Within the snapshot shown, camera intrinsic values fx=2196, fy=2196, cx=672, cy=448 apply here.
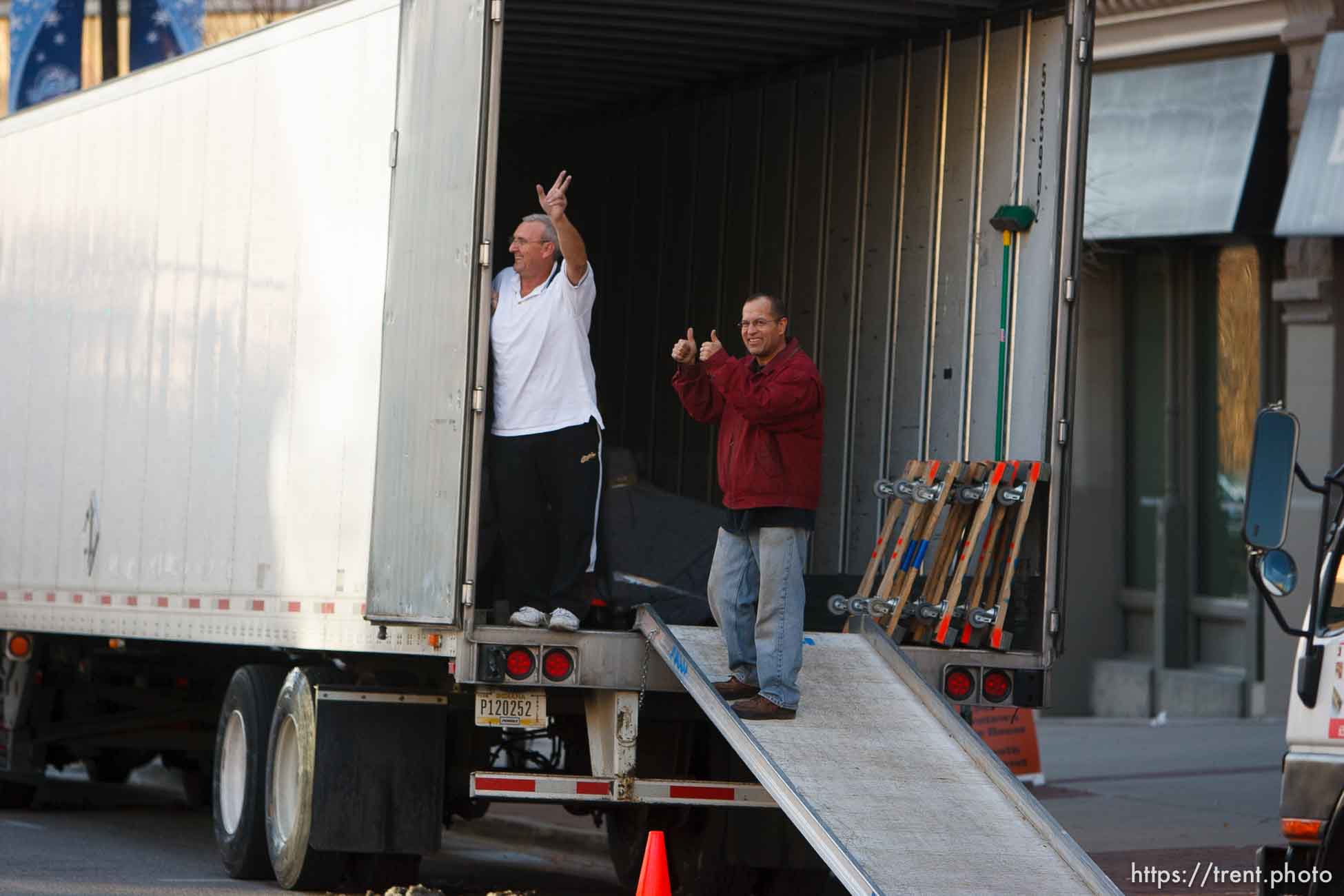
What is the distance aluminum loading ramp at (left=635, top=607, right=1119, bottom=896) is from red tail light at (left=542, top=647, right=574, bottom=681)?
0.34 meters

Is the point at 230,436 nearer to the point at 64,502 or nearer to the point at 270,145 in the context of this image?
the point at 270,145

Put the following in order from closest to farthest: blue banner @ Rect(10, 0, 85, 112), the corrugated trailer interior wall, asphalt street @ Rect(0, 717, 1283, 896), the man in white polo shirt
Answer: the man in white polo shirt
the corrugated trailer interior wall
asphalt street @ Rect(0, 717, 1283, 896)
blue banner @ Rect(10, 0, 85, 112)

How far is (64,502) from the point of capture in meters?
12.2

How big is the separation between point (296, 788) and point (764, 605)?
2.49 meters

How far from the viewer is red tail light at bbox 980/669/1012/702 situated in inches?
365

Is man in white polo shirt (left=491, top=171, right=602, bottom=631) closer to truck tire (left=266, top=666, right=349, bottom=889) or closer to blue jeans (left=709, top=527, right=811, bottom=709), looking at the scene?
blue jeans (left=709, top=527, right=811, bottom=709)

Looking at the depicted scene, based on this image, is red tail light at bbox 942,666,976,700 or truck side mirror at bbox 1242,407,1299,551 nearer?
truck side mirror at bbox 1242,407,1299,551

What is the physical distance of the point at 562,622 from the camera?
860cm

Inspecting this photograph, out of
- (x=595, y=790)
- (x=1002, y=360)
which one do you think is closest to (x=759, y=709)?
(x=595, y=790)

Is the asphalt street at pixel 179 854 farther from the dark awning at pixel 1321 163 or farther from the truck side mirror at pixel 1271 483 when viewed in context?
the dark awning at pixel 1321 163

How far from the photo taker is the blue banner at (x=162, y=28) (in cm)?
1770

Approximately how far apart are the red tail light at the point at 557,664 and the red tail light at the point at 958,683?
1.66 metres

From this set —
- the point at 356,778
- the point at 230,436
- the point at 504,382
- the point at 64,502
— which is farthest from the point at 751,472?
the point at 64,502

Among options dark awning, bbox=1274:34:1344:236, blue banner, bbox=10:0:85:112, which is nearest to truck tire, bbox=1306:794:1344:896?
dark awning, bbox=1274:34:1344:236
